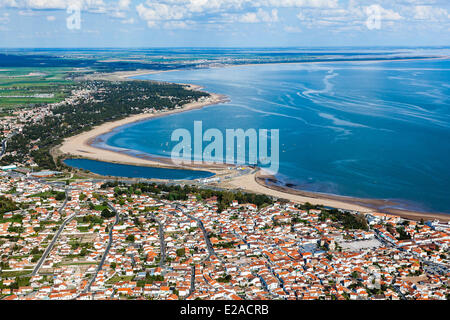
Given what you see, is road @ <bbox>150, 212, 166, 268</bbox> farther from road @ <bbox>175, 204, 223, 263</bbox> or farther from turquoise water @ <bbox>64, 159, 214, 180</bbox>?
turquoise water @ <bbox>64, 159, 214, 180</bbox>

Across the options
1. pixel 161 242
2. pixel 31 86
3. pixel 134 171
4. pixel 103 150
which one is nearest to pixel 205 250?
pixel 161 242

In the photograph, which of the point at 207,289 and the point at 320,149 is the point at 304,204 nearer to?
the point at 207,289

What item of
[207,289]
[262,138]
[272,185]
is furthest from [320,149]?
[207,289]

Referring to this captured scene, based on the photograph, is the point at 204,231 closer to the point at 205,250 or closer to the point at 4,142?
the point at 205,250

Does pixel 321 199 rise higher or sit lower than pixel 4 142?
lower

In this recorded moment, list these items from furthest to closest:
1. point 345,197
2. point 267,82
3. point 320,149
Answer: point 267,82
point 320,149
point 345,197

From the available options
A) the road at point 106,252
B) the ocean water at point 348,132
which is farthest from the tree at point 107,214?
the ocean water at point 348,132

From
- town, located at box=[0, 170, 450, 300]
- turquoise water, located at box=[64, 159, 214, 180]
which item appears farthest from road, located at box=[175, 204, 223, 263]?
turquoise water, located at box=[64, 159, 214, 180]
